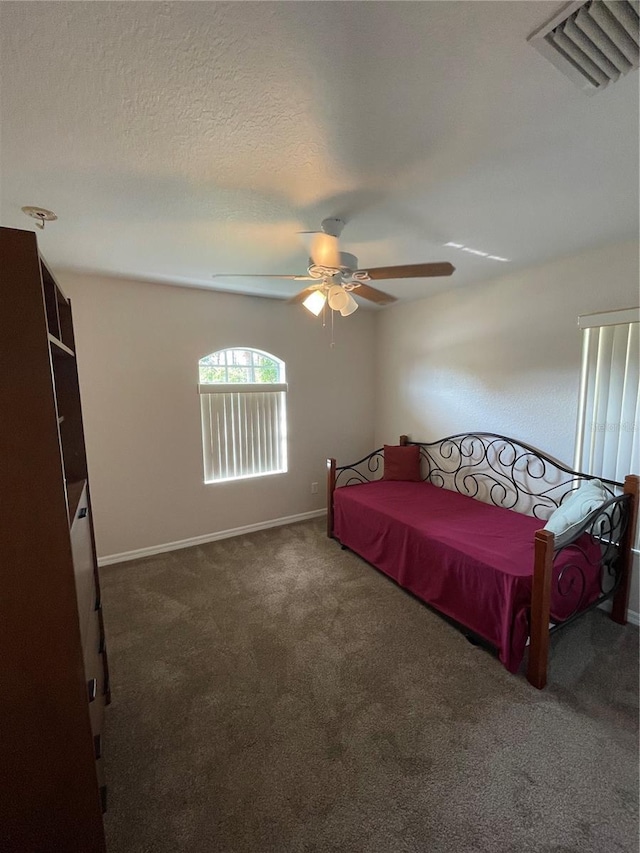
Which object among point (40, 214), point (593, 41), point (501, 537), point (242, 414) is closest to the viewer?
point (593, 41)

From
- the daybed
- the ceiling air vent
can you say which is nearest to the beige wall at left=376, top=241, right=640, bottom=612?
the daybed

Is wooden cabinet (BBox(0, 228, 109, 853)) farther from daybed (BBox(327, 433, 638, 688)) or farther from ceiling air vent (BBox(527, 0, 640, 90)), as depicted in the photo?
daybed (BBox(327, 433, 638, 688))

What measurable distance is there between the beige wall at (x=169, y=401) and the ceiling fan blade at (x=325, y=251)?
1.88 metres

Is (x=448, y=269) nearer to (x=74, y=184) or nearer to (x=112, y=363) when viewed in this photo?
(x=74, y=184)

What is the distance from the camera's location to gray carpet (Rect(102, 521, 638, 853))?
1.29 m

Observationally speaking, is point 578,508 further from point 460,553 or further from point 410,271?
point 410,271

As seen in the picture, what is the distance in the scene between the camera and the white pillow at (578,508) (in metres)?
2.17

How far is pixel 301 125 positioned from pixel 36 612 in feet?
5.91

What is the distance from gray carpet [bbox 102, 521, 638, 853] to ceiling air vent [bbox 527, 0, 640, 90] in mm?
2527

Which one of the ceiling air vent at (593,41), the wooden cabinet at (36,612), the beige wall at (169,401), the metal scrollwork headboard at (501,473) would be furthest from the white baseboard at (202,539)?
the ceiling air vent at (593,41)

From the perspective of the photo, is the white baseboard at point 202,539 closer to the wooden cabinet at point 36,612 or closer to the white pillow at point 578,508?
the wooden cabinet at point 36,612

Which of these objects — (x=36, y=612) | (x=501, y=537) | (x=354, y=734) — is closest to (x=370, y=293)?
(x=501, y=537)

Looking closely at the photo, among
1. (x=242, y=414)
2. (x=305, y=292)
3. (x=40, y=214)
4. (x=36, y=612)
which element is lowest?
(x=36, y=612)

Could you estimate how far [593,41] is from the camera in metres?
0.98
